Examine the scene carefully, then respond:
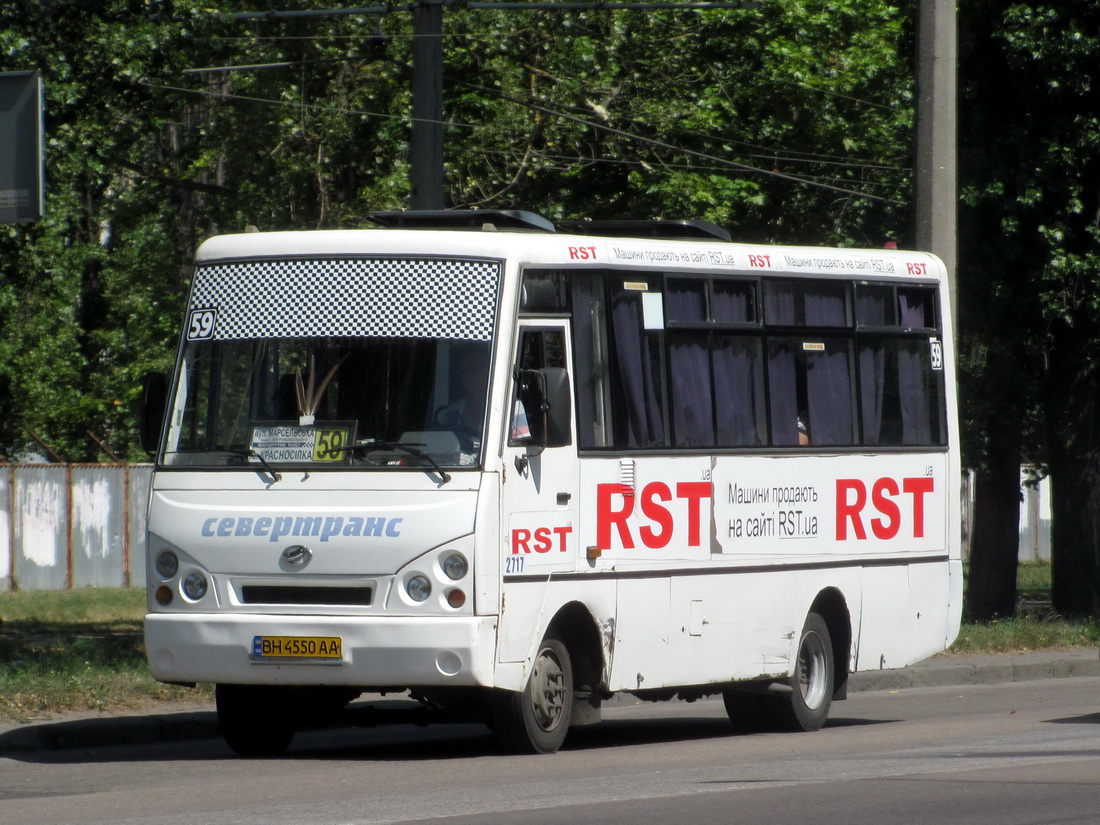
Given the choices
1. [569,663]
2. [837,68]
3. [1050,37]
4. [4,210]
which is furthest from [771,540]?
[837,68]

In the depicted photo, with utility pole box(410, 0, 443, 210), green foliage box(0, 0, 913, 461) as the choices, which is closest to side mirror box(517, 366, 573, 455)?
utility pole box(410, 0, 443, 210)

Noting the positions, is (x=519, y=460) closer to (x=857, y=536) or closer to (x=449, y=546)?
(x=449, y=546)

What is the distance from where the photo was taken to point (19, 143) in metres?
12.9

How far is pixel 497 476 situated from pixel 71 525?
2163cm

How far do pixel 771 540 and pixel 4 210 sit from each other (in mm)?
5566

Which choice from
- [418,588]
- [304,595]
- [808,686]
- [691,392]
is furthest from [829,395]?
[304,595]

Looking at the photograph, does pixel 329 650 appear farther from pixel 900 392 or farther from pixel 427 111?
pixel 427 111

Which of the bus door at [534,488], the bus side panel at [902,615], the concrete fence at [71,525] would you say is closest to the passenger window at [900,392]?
the bus side panel at [902,615]

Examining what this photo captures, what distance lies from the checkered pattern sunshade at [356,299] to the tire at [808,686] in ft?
12.1

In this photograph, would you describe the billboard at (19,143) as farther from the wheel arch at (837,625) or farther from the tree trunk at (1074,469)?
the tree trunk at (1074,469)

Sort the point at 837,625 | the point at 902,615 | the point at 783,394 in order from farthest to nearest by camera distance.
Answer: the point at 902,615
the point at 837,625
the point at 783,394

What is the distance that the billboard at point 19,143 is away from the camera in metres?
12.8

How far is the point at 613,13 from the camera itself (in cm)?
2744

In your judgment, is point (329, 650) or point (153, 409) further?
point (153, 409)
